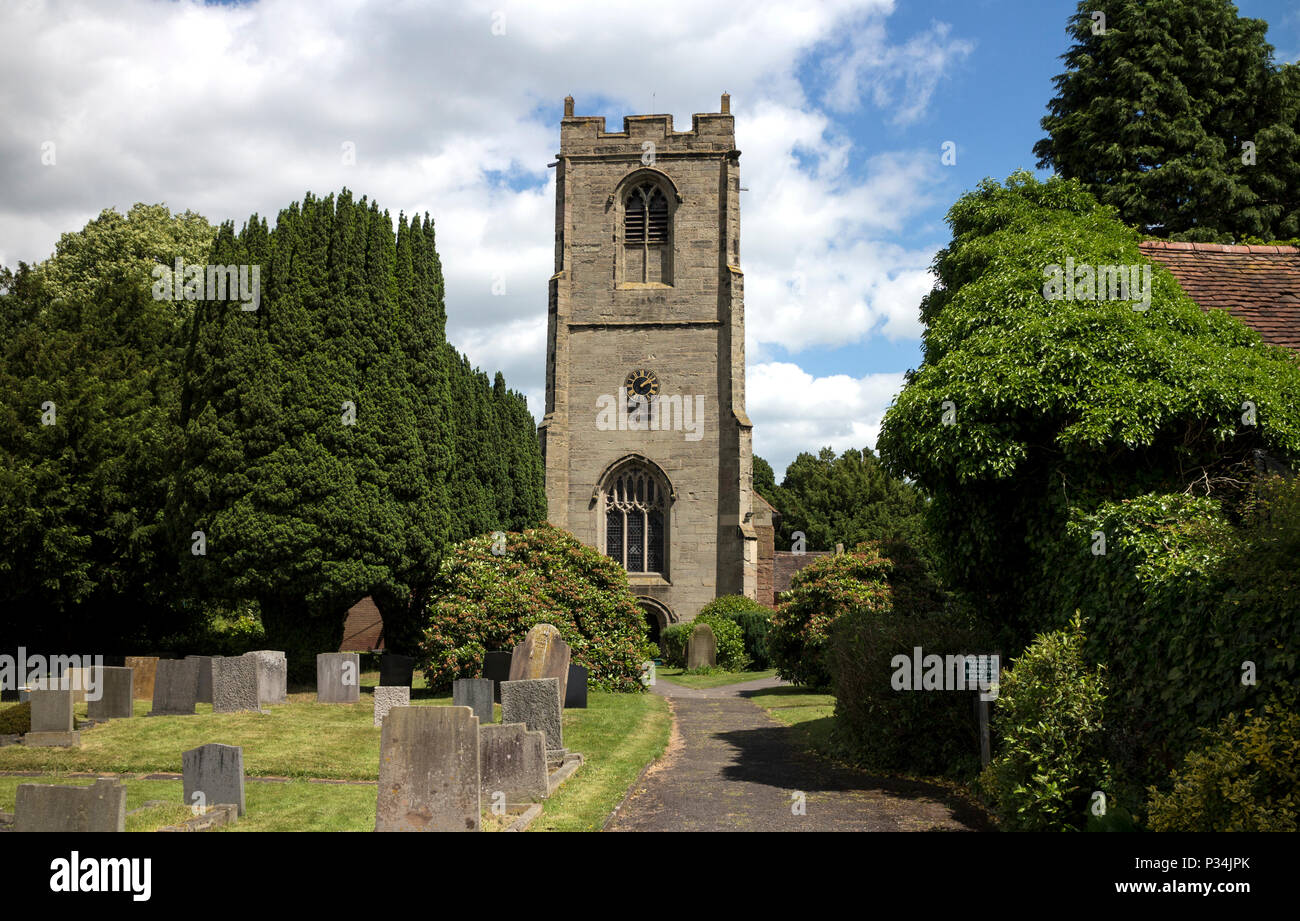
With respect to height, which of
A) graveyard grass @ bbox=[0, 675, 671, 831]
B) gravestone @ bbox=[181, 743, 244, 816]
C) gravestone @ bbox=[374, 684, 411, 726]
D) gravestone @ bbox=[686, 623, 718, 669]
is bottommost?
gravestone @ bbox=[686, 623, 718, 669]

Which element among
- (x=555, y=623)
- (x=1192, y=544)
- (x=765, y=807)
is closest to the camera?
(x=1192, y=544)

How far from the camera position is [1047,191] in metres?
14.3

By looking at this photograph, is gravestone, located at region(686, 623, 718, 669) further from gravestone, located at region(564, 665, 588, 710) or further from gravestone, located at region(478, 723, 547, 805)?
gravestone, located at region(478, 723, 547, 805)

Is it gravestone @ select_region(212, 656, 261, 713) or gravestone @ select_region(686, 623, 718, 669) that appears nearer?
gravestone @ select_region(212, 656, 261, 713)

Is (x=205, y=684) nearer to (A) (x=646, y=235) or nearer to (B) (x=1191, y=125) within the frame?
(B) (x=1191, y=125)

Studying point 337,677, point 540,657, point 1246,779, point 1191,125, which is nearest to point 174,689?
point 337,677

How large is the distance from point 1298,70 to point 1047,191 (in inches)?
419

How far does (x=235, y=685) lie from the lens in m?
15.4

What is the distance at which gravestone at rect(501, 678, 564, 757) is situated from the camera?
38.7 ft

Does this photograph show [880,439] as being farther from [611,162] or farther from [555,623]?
[611,162]

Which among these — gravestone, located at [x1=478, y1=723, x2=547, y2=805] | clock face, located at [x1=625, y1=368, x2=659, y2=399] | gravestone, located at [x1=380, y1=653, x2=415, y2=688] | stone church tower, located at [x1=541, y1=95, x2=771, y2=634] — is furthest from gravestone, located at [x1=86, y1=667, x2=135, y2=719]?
clock face, located at [x1=625, y1=368, x2=659, y2=399]

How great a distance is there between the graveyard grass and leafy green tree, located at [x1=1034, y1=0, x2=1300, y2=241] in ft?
48.5

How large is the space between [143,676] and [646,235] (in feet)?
80.9
